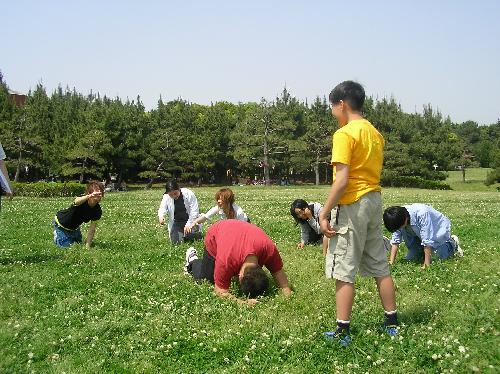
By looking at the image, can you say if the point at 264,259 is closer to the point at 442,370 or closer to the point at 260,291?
the point at 260,291

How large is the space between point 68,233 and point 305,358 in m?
8.02

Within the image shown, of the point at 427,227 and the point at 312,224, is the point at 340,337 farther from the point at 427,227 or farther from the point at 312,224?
the point at 312,224

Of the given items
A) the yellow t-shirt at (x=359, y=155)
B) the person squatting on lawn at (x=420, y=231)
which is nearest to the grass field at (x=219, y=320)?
the person squatting on lawn at (x=420, y=231)

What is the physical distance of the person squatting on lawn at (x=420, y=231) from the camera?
27.1 feet

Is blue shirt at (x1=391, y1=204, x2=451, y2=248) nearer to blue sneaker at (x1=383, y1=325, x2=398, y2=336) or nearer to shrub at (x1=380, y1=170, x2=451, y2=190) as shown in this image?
blue sneaker at (x1=383, y1=325, x2=398, y2=336)

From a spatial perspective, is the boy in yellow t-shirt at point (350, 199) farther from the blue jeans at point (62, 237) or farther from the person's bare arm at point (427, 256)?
the blue jeans at point (62, 237)

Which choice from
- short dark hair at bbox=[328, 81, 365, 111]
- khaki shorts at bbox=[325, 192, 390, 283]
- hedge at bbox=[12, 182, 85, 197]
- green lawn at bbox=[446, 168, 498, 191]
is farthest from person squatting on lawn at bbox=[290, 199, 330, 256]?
green lawn at bbox=[446, 168, 498, 191]

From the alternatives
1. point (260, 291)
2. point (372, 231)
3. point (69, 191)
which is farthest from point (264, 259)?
point (69, 191)

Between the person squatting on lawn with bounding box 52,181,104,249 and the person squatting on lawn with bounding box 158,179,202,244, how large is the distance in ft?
5.22

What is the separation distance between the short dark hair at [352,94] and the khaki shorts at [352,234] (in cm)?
98

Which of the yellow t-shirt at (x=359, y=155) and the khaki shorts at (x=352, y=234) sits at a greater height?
the yellow t-shirt at (x=359, y=155)

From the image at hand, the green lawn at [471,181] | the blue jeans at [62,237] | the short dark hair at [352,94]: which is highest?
the short dark hair at [352,94]

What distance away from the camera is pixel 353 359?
5113 mm

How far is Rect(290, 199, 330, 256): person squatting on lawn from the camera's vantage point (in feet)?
35.9
